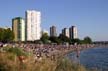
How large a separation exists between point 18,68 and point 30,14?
6918 inches

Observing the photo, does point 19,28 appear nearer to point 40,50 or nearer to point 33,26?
point 33,26

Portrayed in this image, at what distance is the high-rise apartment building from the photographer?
158500mm

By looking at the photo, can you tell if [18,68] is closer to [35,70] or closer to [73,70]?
[35,70]

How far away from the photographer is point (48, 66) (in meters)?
11.4

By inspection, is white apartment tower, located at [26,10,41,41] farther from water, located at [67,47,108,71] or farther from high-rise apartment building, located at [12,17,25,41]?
water, located at [67,47,108,71]

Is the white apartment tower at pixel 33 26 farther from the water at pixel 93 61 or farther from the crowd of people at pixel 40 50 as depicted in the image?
the water at pixel 93 61

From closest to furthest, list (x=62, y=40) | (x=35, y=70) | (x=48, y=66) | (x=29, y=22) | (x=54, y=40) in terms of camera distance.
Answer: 1. (x=35, y=70)
2. (x=48, y=66)
3. (x=54, y=40)
4. (x=62, y=40)
5. (x=29, y=22)

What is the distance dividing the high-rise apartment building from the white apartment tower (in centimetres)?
310

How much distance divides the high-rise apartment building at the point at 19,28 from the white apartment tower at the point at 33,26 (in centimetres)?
310

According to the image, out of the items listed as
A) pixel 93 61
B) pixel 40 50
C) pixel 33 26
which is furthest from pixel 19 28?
pixel 93 61

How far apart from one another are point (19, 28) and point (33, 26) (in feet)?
48.6

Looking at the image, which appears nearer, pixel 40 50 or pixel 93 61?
pixel 93 61

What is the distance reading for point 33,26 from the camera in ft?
578

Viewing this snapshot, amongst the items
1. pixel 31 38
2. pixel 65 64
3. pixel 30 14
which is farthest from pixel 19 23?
pixel 65 64
